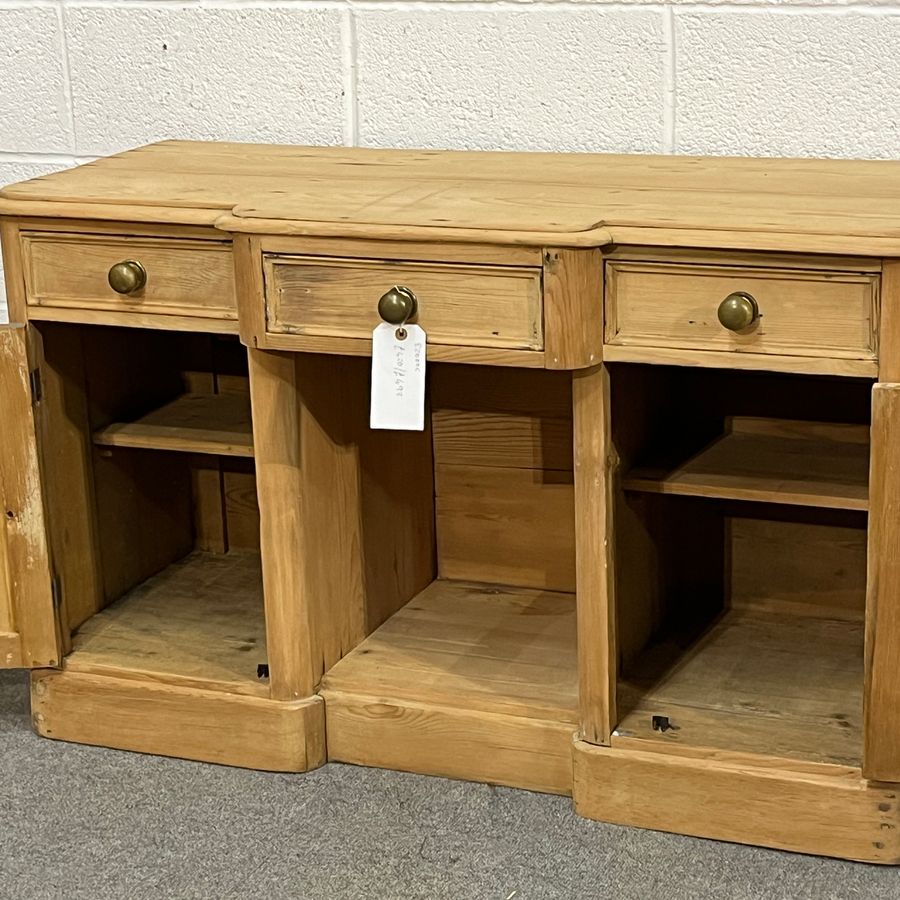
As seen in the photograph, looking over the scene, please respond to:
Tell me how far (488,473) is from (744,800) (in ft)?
2.32

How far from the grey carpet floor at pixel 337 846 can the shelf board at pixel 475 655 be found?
4.7 inches

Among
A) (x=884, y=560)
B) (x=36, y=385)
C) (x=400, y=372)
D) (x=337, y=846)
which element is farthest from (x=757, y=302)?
(x=36, y=385)

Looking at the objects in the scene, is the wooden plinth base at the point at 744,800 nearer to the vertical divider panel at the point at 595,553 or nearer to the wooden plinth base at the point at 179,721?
the vertical divider panel at the point at 595,553

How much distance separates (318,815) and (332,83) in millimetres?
1125

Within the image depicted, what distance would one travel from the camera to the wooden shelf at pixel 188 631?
7.36ft

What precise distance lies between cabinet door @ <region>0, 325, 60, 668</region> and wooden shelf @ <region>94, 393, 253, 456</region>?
19 cm

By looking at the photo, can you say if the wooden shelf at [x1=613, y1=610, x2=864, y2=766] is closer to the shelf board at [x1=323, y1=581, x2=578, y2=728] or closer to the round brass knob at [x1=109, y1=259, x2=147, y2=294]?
the shelf board at [x1=323, y1=581, x2=578, y2=728]

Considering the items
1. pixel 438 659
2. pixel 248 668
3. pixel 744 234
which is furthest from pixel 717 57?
pixel 248 668

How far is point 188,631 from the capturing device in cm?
238

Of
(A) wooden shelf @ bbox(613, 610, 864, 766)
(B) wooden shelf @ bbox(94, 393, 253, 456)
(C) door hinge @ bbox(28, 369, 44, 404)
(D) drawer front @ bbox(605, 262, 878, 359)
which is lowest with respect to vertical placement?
(A) wooden shelf @ bbox(613, 610, 864, 766)

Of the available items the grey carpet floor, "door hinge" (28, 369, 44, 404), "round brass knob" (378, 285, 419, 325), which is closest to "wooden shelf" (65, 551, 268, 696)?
the grey carpet floor

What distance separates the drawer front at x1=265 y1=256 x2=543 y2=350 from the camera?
185 centimetres

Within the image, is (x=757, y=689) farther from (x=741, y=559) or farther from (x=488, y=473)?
(x=488, y=473)

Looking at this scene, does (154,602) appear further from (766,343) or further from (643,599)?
(766,343)
